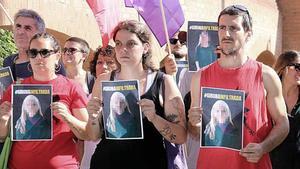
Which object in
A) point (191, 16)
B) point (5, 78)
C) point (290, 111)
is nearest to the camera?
→ point (5, 78)

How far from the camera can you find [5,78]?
4023 mm

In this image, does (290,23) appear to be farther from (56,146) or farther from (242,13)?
(56,146)

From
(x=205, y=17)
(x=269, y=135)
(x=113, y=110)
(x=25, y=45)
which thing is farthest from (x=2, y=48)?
(x=205, y=17)

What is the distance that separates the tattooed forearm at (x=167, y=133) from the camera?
11.0 feet

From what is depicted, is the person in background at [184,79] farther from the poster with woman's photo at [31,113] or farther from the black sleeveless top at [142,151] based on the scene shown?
the poster with woman's photo at [31,113]

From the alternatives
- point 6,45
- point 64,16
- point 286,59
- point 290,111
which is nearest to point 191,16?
point 64,16

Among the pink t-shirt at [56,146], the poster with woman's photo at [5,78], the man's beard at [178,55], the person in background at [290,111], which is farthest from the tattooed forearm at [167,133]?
the man's beard at [178,55]

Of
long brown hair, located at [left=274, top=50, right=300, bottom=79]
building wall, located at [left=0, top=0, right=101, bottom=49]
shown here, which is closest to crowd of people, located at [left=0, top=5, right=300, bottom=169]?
long brown hair, located at [left=274, top=50, right=300, bottom=79]

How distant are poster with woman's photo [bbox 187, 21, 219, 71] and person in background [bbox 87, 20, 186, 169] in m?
1.07

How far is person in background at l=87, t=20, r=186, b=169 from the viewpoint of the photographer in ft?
11.1

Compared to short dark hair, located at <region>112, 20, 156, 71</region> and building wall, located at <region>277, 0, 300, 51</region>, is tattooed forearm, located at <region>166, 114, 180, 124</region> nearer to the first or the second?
short dark hair, located at <region>112, 20, 156, 71</region>

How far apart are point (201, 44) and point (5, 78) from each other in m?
1.46

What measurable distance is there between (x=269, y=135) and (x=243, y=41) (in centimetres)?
53

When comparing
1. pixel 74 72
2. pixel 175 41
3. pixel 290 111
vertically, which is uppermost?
pixel 175 41
